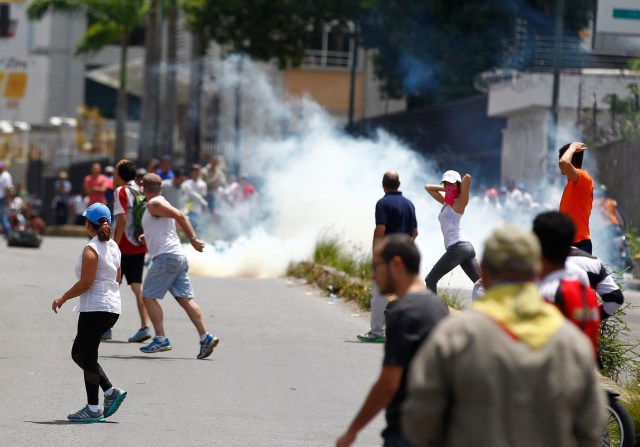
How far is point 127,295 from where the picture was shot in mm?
16078

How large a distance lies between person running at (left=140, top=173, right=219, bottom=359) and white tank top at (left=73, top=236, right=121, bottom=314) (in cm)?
252

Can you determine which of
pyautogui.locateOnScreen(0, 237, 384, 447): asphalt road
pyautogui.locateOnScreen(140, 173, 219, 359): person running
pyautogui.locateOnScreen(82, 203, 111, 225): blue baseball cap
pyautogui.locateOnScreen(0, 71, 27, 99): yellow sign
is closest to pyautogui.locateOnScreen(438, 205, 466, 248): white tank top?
pyautogui.locateOnScreen(0, 237, 384, 447): asphalt road

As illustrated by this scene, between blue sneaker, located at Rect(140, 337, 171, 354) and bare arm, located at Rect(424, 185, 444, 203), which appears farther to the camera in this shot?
bare arm, located at Rect(424, 185, 444, 203)

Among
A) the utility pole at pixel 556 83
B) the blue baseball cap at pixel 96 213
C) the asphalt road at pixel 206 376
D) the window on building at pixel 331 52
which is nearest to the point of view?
the asphalt road at pixel 206 376

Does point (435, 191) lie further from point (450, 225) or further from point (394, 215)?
point (394, 215)

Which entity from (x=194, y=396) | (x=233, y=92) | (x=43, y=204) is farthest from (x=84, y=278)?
(x=233, y=92)

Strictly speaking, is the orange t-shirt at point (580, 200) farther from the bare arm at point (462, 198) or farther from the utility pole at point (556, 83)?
the utility pole at point (556, 83)

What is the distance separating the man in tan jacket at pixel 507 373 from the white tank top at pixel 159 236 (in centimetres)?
746

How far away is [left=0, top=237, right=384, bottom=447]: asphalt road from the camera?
8195mm

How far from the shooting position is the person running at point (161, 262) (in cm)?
1123

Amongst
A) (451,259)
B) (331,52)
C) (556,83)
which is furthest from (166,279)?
(331,52)

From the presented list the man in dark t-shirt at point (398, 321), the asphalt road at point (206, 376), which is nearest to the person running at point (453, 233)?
the asphalt road at point (206, 376)

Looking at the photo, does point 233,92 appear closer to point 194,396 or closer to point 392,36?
point 392,36

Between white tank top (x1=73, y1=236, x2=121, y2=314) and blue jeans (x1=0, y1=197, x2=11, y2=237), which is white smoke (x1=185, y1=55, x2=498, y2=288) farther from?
white tank top (x1=73, y1=236, x2=121, y2=314)
